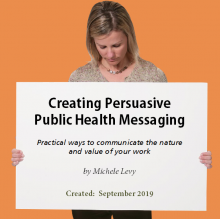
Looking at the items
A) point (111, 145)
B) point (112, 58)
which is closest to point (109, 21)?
point (112, 58)

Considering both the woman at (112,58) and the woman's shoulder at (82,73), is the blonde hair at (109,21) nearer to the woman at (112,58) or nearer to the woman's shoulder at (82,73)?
the woman at (112,58)

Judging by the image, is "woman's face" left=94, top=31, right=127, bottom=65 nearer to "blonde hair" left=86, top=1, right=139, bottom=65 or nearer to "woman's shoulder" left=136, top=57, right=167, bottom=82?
"blonde hair" left=86, top=1, right=139, bottom=65

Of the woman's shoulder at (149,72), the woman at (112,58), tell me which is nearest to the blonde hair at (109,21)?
the woman at (112,58)

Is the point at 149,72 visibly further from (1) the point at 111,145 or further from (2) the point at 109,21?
(1) the point at 111,145

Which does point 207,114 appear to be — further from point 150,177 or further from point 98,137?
point 98,137

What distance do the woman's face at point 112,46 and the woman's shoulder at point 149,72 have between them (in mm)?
223

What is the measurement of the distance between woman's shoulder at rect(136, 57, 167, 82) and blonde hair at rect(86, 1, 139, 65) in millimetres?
227

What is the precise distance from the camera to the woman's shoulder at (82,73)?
11.9 ft

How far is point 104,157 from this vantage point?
327 centimetres

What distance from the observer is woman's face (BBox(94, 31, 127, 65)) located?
3.36 m

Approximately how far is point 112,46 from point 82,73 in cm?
42

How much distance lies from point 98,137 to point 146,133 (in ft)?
1.31

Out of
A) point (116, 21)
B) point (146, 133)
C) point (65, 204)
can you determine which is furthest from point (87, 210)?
point (116, 21)

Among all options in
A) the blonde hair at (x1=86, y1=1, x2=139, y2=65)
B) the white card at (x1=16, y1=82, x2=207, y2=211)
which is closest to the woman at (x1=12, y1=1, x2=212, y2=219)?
the blonde hair at (x1=86, y1=1, x2=139, y2=65)
